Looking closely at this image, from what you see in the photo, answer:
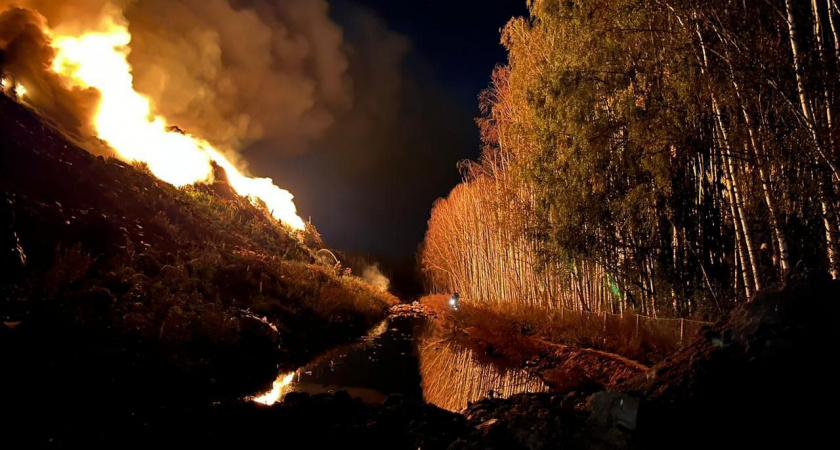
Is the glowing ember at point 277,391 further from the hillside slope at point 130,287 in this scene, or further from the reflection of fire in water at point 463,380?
the reflection of fire in water at point 463,380

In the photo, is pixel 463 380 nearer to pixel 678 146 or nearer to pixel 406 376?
pixel 406 376

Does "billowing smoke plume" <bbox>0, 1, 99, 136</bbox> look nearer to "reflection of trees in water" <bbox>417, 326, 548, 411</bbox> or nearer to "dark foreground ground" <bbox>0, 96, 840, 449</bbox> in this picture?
"dark foreground ground" <bbox>0, 96, 840, 449</bbox>

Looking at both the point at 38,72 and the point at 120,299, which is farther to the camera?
the point at 38,72

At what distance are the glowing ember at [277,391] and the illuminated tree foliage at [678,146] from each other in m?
6.50

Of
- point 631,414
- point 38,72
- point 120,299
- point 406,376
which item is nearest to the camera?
point 631,414

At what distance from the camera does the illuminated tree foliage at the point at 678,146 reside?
201 inches

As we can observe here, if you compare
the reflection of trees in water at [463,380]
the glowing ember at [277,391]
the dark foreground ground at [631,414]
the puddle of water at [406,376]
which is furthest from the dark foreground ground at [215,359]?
the reflection of trees in water at [463,380]

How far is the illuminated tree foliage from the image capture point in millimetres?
5102

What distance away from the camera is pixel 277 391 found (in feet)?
24.0

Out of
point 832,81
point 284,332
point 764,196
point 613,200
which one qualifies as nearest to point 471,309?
point 284,332

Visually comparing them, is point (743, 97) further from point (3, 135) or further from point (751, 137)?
point (3, 135)

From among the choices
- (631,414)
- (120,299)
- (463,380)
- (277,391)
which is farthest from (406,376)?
(631,414)

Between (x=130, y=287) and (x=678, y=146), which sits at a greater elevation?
(x=678, y=146)

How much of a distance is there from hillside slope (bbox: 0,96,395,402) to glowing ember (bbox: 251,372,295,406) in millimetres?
363
